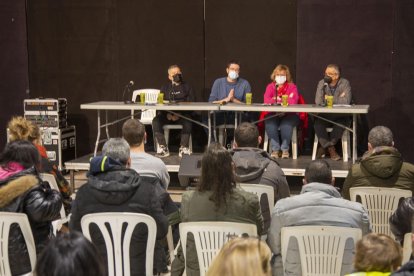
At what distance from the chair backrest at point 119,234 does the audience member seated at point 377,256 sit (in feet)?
4.23

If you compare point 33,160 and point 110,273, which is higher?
point 33,160

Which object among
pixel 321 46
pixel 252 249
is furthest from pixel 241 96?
pixel 252 249

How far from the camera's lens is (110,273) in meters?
3.48

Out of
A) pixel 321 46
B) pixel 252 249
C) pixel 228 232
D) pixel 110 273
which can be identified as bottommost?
pixel 110 273

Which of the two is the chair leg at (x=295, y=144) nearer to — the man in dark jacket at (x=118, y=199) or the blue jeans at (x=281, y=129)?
the blue jeans at (x=281, y=129)

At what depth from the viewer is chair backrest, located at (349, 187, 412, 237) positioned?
4.12m

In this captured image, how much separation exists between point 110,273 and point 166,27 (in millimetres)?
5770

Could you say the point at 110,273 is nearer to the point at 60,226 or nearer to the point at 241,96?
the point at 60,226

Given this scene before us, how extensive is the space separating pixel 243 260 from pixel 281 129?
5.51m

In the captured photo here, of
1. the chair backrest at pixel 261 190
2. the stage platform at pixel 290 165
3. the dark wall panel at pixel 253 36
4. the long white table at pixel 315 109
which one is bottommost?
the stage platform at pixel 290 165

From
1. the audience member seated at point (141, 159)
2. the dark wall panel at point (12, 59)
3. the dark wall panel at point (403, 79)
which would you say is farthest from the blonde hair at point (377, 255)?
the dark wall panel at point (12, 59)

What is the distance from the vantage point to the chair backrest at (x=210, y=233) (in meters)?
3.26

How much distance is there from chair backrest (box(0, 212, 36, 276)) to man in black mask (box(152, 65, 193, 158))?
4.20m

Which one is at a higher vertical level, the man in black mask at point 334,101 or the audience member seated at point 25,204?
the man in black mask at point 334,101
